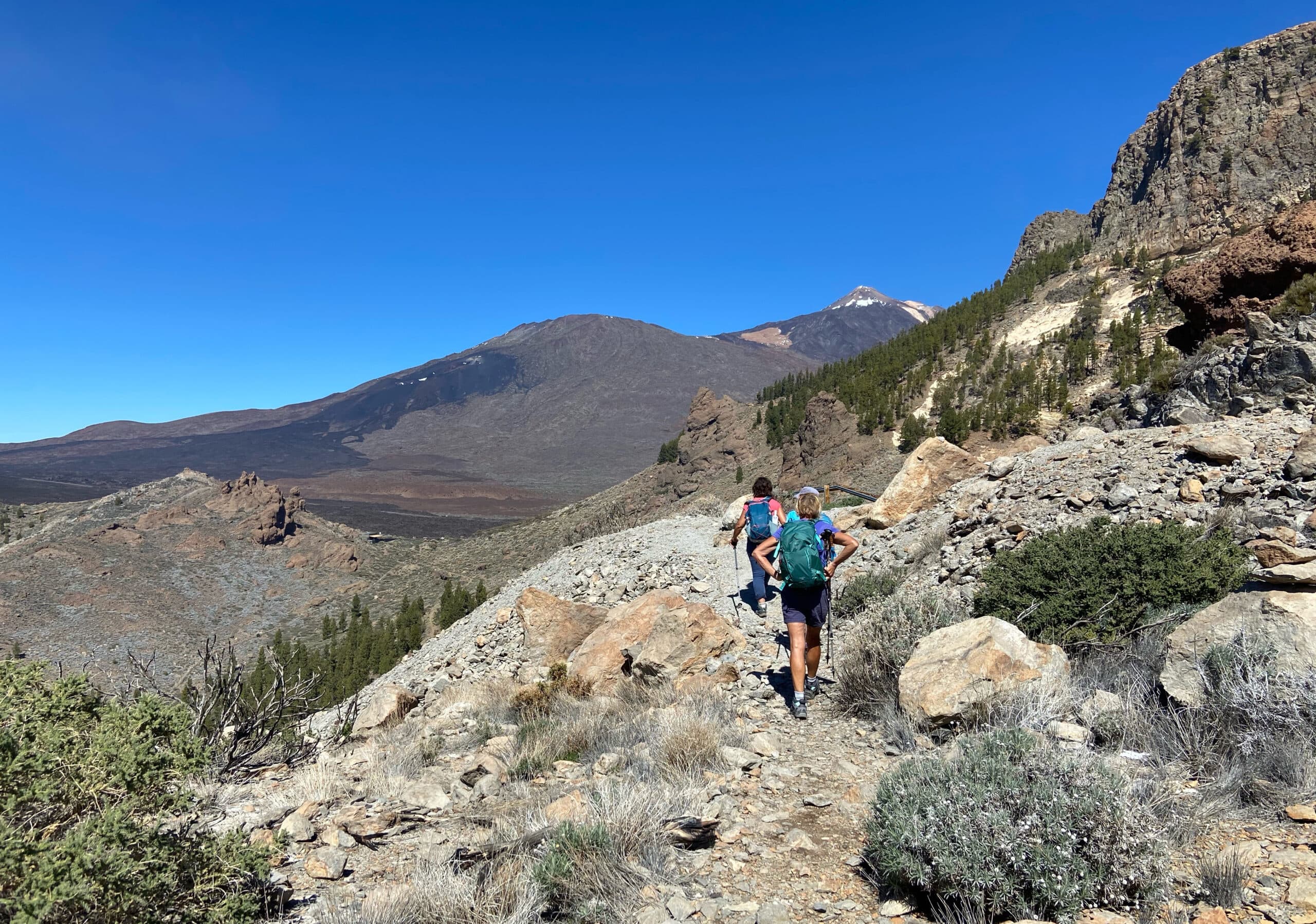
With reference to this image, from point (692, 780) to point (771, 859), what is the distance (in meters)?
0.75

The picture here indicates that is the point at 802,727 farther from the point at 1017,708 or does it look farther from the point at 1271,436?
the point at 1271,436

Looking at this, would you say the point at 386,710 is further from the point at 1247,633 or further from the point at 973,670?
the point at 1247,633

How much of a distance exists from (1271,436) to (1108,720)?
19.0 ft

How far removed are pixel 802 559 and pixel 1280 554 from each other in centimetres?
290

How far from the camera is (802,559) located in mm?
5156

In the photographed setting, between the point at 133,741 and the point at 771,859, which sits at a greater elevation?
the point at 133,741

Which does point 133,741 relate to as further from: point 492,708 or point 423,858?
point 492,708

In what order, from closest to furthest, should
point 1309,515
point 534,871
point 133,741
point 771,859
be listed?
point 133,741, point 534,871, point 771,859, point 1309,515

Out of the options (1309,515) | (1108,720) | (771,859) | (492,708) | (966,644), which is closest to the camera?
(771,859)

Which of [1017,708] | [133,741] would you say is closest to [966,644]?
[1017,708]

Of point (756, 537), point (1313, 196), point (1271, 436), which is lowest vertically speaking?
point (756, 537)

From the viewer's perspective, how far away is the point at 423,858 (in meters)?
3.00

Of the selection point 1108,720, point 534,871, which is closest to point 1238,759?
point 1108,720

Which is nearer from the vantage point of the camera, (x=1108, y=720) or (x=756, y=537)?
(x=1108, y=720)
